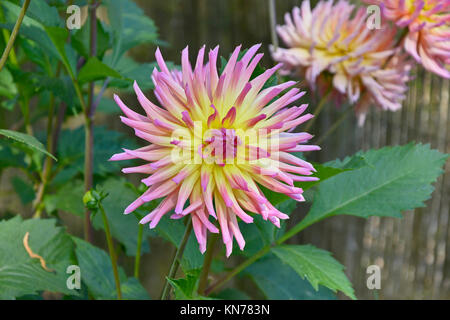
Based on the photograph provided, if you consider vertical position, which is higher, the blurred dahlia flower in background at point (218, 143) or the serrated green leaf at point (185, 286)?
the blurred dahlia flower in background at point (218, 143)

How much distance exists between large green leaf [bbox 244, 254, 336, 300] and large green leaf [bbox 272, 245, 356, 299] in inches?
5.1

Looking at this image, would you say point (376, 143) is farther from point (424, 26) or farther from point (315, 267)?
point (315, 267)

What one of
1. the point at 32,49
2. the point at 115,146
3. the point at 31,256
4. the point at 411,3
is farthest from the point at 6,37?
the point at 411,3

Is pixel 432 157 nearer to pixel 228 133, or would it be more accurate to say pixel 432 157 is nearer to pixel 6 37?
pixel 228 133

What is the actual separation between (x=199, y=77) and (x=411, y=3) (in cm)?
40

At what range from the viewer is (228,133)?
39cm

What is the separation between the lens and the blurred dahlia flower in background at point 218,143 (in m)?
0.39

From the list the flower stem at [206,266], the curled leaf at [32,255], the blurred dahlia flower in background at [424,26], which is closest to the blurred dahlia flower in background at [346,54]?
the blurred dahlia flower in background at [424,26]

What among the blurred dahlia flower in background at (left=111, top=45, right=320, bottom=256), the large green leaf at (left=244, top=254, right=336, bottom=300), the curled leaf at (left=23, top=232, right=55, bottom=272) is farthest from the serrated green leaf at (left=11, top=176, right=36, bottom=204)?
the blurred dahlia flower in background at (left=111, top=45, right=320, bottom=256)

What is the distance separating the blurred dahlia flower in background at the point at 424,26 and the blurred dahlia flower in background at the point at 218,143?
33 centimetres

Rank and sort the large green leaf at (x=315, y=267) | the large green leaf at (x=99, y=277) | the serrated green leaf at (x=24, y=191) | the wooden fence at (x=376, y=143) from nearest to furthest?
the large green leaf at (x=315, y=267), the large green leaf at (x=99, y=277), the serrated green leaf at (x=24, y=191), the wooden fence at (x=376, y=143)

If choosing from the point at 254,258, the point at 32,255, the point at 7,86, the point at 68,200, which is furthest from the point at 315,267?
the point at 7,86

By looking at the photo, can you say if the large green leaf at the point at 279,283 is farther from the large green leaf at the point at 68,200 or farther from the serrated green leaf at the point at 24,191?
the serrated green leaf at the point at 24,191

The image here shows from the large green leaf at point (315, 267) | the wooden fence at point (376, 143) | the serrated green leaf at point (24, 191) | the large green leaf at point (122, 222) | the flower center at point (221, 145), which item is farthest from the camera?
the wooden fence at point (376, 143)
